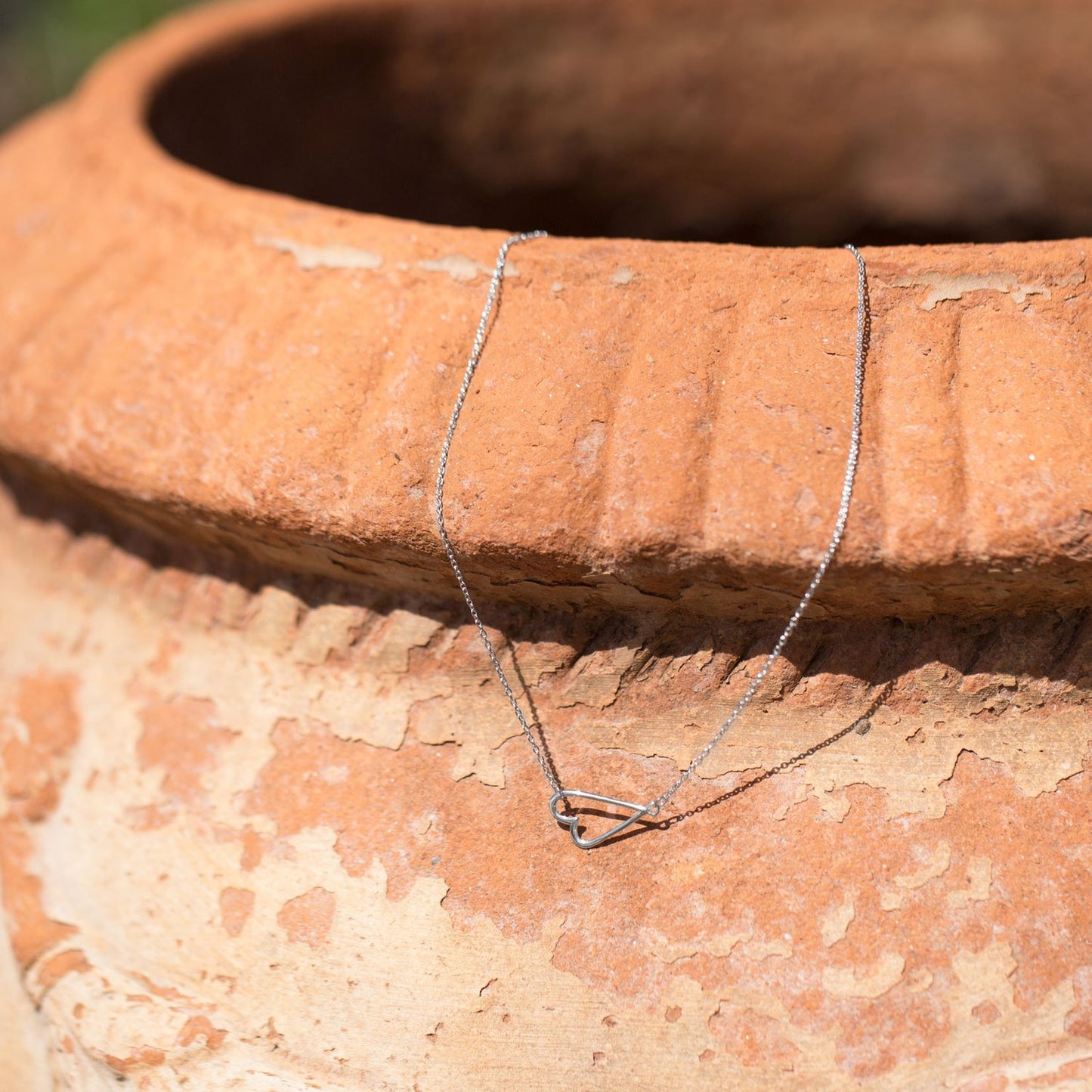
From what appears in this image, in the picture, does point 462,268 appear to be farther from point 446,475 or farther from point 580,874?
point 580,874

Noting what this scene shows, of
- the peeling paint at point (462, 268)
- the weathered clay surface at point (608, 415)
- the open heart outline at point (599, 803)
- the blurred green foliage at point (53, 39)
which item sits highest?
the peeling paint at point (462, 268)

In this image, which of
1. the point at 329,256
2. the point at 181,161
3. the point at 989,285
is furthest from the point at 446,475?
the point at 181,161

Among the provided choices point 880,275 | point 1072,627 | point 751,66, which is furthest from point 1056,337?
point 751,66

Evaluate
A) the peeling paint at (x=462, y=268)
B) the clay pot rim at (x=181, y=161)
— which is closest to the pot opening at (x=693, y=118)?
the clay pot rim at (x=181, y=161)

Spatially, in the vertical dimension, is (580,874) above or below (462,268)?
below

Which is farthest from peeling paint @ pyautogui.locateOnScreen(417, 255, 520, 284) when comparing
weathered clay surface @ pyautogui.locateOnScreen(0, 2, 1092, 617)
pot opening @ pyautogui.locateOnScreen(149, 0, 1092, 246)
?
pot opening @ pyautogui.locateOnScreen(149, 0, 1092, 246)

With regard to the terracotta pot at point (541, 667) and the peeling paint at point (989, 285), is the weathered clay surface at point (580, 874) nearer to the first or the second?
the terracotta pot at point (541, 667)

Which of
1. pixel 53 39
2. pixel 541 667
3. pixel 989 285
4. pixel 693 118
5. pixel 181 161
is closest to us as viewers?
pixel 989 285
